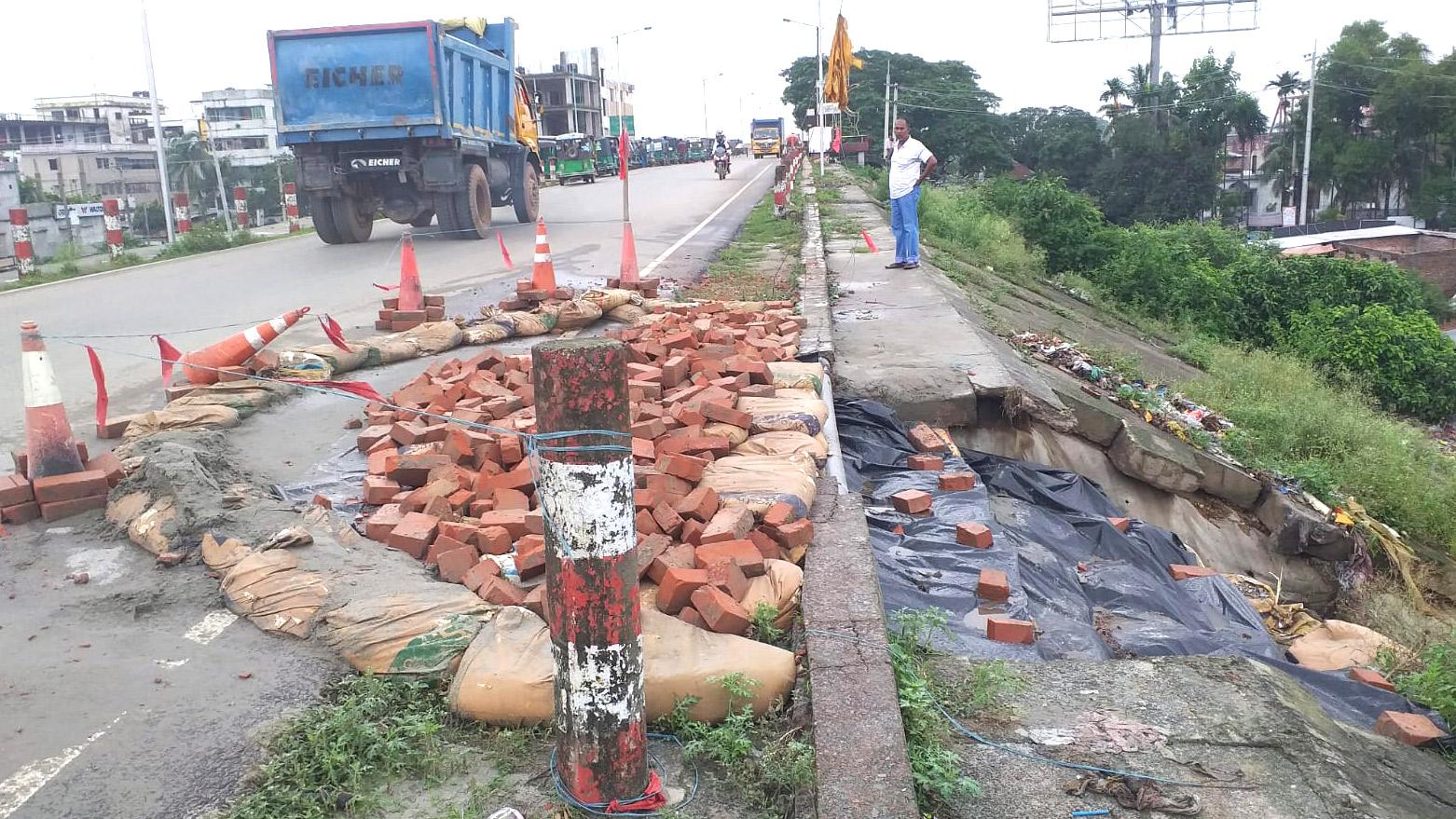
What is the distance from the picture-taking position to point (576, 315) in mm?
8484

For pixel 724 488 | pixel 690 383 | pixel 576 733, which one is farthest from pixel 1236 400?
pixel 576 733

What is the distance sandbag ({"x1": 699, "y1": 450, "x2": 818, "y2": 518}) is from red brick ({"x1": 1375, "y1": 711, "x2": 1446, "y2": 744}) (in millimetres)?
2098

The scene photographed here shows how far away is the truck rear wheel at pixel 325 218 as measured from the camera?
50.5ft

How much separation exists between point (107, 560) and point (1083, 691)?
3.58m

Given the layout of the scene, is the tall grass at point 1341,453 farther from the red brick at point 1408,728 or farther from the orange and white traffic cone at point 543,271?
the orange and white traffic cone at point 543,271

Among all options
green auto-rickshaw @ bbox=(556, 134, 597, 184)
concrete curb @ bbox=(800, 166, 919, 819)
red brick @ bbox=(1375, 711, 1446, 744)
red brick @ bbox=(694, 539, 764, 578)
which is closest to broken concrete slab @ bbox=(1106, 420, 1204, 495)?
concrete curb @ bbox=(800, 166, 919, 819)

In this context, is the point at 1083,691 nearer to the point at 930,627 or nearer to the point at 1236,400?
the point at 930,627

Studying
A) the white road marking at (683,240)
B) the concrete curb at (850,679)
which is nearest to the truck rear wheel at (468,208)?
the white road marking at (683,240)

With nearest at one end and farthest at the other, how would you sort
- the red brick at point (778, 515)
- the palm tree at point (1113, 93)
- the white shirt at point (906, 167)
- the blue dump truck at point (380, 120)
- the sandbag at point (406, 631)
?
the sandbag at point (406, 631), the red brick at point (778, 515), the white shirt at point (906, 167), the blue dump truck at point (380, 120), the palm tree at point (1113, 93)

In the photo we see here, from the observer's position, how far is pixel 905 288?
35.3 ft

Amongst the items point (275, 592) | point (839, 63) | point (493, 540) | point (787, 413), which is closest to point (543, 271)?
point (787, 413)

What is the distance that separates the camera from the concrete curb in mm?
2420

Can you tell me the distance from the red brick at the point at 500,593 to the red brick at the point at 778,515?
3.14ft

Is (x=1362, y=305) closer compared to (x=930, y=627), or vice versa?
(x=930, y=627)
